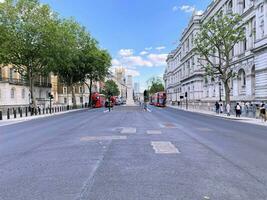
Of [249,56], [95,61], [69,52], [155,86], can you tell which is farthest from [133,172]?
[155,86]

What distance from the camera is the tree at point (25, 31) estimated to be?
48.4m

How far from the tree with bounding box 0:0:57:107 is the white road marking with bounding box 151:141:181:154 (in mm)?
40203

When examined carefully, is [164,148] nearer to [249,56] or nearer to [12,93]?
[249,56]

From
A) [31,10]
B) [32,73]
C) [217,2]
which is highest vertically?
[217,2]

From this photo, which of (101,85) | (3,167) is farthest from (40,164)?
(101,85)

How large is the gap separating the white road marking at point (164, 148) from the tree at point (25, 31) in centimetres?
4020

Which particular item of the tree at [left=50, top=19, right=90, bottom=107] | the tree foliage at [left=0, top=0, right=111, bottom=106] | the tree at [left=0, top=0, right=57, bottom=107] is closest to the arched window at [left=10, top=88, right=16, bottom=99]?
the tree at [left=50, top=19, right=90, bottom=107]

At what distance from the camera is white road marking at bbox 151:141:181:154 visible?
1033 cm

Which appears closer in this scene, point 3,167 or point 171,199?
point 171,199

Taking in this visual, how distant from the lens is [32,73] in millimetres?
54781

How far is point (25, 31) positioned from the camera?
49.0 meters

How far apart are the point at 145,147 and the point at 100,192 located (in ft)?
18.7

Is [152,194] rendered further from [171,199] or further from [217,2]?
[217,2]

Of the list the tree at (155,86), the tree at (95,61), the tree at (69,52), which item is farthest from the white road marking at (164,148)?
the tree at (155,86)
